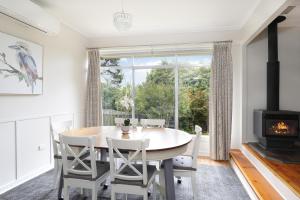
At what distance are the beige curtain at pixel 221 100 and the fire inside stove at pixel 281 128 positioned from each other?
2.77ft

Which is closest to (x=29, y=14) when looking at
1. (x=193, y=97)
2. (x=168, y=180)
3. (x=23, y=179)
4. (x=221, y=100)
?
(x=23, y=179)

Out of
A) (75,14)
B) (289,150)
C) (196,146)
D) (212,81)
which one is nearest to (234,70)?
(212,81)

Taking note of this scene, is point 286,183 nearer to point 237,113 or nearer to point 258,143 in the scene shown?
point 258,143

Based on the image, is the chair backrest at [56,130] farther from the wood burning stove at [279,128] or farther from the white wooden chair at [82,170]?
the wood burning stove at [279,128]

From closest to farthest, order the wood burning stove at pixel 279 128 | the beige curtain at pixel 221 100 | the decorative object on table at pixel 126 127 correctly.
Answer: the decorative object on table at pixel 126 127
the wood burning stove at pixel 279 128
the beige curtain at pixel 221 100

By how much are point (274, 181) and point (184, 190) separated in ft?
3.63

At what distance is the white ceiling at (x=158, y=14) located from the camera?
10.0ft

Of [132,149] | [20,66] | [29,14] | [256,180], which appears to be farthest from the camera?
[20,66]

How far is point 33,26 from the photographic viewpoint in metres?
3.01

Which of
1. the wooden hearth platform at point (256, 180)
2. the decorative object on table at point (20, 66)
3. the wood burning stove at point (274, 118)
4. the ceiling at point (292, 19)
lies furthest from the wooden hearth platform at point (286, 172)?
the decorative object on table at point (20, 66)

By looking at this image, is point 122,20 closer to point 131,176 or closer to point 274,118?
point 131,176

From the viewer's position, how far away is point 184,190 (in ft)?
9.21

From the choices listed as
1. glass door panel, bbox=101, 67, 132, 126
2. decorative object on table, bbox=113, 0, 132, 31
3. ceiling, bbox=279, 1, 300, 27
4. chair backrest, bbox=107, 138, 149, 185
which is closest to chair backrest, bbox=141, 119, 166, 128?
glass door panel, bbox=101, 67, 132, 126

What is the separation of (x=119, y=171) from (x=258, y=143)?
291 centimetres
